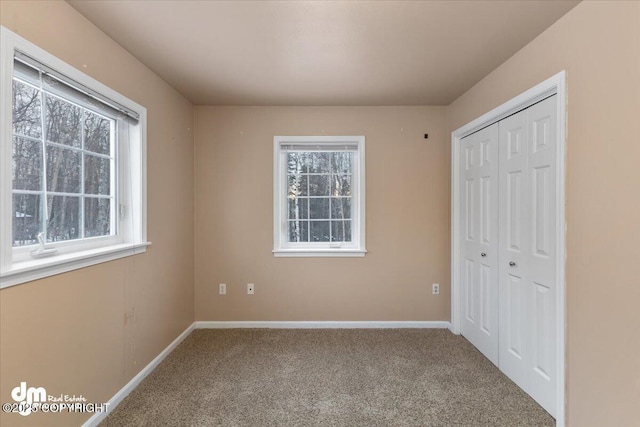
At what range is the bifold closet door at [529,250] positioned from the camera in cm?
199

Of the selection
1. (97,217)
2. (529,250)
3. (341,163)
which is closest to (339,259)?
(341,163)

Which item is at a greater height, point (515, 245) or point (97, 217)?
point (97, 217)

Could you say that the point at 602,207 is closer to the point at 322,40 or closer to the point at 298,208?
the point at 322,40

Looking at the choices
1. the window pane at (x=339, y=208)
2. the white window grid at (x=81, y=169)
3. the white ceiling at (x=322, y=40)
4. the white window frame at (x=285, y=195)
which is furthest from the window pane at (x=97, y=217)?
the window pane at (x=339, y=208)

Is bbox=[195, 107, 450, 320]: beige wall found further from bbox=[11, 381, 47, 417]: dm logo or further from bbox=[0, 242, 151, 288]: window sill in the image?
bbox=[11, 381, 47, 417]: dm logo

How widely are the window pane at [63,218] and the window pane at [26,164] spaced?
0.46 feet

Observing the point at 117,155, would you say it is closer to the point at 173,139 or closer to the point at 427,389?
the point at 173,139

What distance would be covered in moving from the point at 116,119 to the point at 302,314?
2533 mm

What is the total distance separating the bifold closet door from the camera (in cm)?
199

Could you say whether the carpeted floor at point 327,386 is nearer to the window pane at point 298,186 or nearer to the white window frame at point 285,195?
the white window frame at point 285,195

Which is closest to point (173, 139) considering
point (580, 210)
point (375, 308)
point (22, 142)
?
point (22, 142)

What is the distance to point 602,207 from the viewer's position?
61.9 inches

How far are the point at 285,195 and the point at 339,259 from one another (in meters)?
0.95
